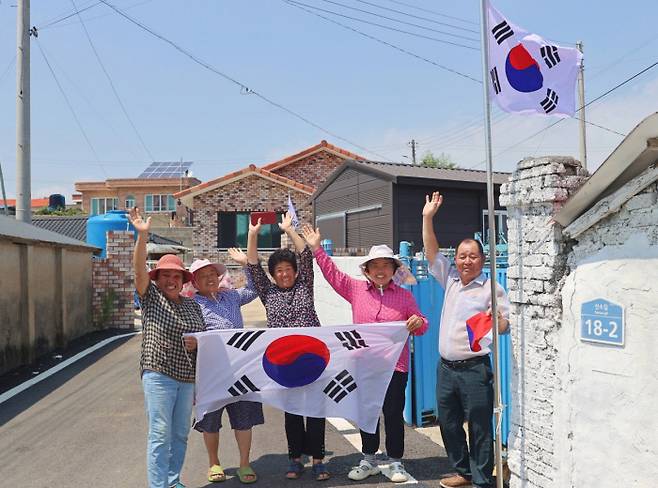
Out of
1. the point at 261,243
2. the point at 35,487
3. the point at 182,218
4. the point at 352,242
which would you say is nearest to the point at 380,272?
the point at 35,487

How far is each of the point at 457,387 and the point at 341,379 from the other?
103 centimetres

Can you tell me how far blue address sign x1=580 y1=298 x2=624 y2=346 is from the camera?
3.13 m

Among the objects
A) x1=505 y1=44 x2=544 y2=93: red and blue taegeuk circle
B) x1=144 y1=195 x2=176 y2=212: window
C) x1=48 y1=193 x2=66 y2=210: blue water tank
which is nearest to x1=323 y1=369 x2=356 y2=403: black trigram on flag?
x1=505 y1=44 x2=544 y2=93: red and blue taegeuk circle

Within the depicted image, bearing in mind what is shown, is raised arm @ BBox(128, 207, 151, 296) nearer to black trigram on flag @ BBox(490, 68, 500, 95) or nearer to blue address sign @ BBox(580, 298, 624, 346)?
black trigram on flag @ BBox(490, 68, 500, 95)

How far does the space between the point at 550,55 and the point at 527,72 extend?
0.80 ft

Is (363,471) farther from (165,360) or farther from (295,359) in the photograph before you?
(165,360)

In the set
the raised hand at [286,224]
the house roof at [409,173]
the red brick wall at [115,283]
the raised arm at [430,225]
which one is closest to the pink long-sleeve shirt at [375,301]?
the raised hand at [286,224]

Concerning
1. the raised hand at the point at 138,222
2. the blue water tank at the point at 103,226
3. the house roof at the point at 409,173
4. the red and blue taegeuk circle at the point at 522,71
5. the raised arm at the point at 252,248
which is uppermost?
the house roof at the point at 409,173

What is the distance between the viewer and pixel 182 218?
1419 inches

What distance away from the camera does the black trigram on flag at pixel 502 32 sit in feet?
12.7

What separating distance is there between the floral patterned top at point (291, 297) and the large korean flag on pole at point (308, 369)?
0.42 feet

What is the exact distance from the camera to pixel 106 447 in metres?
5.48

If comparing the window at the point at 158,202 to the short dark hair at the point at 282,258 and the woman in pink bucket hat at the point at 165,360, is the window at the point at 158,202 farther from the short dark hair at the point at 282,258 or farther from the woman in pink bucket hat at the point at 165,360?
the woman in pink bucket hat at the point at 165,360

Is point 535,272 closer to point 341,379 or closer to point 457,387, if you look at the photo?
point 457,387
